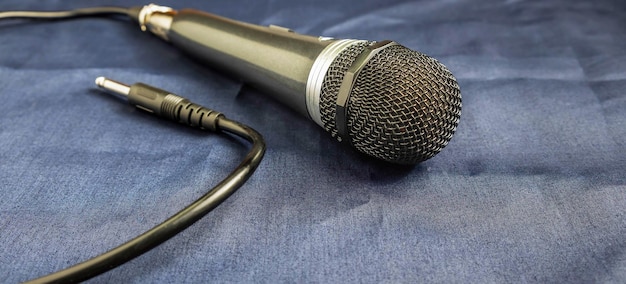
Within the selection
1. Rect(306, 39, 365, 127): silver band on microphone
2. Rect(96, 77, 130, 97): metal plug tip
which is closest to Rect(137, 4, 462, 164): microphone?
Rect(306, 39, 365, 127): silver band on microphone

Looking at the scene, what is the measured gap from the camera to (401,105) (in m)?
0.57

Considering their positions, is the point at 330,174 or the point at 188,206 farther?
the point at 330,174

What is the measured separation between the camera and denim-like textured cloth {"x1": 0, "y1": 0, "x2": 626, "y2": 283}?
0.56m

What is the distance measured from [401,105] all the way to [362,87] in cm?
5

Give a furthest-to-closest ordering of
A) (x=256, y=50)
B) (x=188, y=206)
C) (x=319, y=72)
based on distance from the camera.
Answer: (x=256, y=50), (x=319, y=72), (x=188, y=206)

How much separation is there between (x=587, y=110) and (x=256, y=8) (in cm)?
60

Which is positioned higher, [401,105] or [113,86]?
[401,105]

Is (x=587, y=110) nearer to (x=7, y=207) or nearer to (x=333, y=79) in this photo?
(x=333, y=79)

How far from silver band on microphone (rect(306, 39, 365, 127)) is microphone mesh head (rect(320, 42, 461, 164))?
0.09ft

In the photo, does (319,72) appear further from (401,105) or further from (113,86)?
(113,86)

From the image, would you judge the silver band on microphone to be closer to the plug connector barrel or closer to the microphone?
the microphone

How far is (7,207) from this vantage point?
0.65 metres

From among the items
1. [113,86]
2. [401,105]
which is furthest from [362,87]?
[113,86]

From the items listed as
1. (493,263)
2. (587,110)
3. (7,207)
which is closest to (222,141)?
(7,207)
